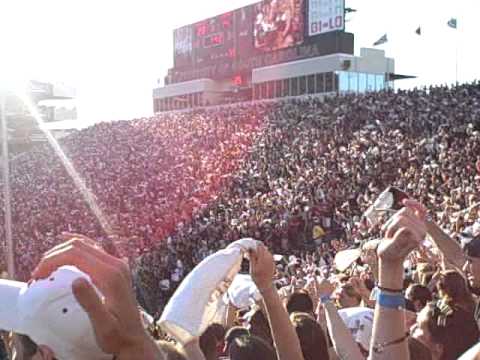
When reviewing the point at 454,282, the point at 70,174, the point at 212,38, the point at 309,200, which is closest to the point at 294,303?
the point at 454,282

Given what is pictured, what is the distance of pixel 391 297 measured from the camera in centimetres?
239

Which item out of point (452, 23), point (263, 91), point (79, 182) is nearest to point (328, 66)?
point (263, 91)

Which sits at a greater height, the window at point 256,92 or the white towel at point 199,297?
the window at point 256,92

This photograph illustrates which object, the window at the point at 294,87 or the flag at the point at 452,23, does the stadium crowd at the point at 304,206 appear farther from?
the flag at the point at 452,23

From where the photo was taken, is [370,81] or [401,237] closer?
[401,237]

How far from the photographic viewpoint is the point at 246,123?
117 feet

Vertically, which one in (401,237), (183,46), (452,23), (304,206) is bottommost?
(304,206)

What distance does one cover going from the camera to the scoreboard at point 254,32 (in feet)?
125

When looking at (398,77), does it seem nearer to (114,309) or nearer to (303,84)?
(303,84)

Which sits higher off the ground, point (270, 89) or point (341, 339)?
point (270, 89)

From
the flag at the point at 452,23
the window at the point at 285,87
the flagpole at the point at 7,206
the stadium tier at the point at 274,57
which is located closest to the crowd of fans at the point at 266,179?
the window at the point at 285,87

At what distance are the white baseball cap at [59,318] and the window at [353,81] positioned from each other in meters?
38.4

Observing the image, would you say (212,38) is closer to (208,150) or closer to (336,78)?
(336,78)

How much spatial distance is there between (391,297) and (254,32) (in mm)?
40924
